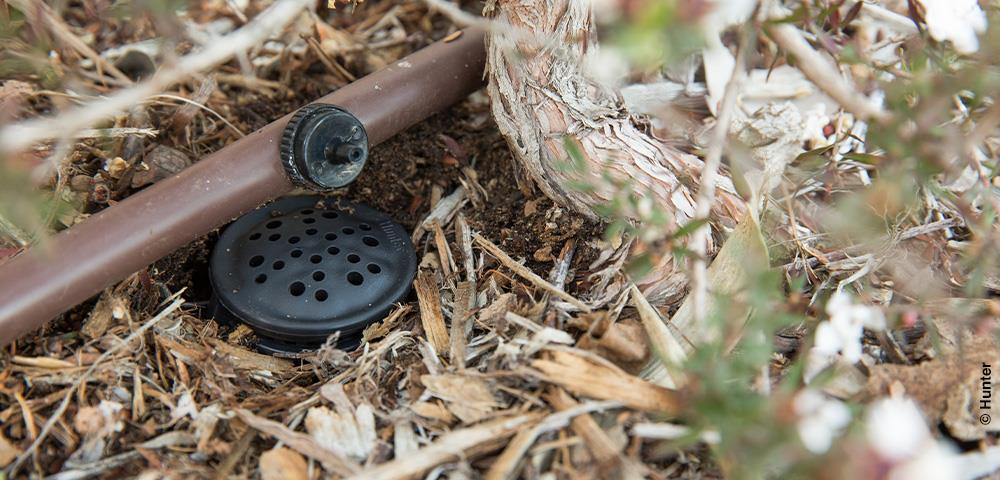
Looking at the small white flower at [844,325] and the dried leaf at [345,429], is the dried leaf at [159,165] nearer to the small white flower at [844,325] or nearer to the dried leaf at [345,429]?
the dried leaf at [345,429]

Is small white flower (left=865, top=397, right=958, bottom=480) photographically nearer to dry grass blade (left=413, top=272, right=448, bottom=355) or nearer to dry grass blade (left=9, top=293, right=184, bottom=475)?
dry grass blade (left=413, top=272, right=448, bottom=355)

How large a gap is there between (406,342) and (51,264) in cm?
72

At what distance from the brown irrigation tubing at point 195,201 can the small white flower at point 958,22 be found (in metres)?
1.09

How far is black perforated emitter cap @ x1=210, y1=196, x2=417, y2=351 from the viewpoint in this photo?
1.81 meters

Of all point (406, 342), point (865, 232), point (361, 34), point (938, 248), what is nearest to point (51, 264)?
point (406, 342)

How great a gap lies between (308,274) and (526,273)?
0.52 metres

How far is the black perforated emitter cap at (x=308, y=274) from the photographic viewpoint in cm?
181

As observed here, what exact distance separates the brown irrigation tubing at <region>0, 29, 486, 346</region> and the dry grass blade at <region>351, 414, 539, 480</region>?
0.71 meters

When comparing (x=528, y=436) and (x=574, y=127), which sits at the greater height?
(x=574, y=127)

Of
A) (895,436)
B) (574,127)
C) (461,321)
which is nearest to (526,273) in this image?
(461,321)

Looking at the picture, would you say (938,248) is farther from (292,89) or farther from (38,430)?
(38,430)

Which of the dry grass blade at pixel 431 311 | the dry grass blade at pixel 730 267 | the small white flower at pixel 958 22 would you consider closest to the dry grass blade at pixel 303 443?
the dry grass blade at pixel 431 311

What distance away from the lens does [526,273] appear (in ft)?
5.93

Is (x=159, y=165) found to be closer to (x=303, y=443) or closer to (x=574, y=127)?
(x=303, y=443)
